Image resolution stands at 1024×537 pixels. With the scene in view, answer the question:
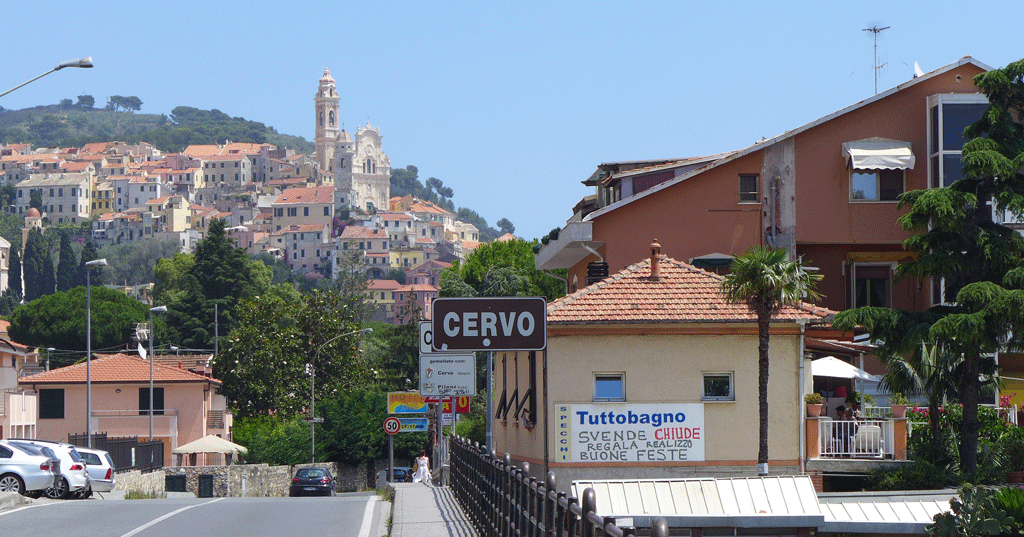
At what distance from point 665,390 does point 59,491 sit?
13.6m

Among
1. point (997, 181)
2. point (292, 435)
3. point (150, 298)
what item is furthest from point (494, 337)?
point (150, 298)

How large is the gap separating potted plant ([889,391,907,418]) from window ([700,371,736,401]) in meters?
3.74

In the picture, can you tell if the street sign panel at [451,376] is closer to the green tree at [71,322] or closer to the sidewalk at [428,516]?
the sidewalk at [428,516]

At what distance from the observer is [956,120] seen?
3569cm

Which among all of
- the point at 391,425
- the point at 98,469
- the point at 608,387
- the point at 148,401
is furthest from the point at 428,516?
the point at 148,401

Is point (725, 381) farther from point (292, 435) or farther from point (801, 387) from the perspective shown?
point (292, 435)

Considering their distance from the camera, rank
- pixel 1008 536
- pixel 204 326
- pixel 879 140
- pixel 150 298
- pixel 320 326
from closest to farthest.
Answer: pixel 1008 536 → pixel 879 140 → pixel 320 326 → pixel 204 326 → pixel 150 298

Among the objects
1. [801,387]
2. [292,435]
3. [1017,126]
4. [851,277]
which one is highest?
[1017,126]

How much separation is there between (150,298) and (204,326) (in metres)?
54.2

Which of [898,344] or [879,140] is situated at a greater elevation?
[879,140]

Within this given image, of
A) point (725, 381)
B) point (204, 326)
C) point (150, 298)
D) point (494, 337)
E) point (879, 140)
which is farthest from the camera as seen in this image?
point (150, 298)

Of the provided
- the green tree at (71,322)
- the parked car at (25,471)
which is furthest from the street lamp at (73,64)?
the green tree at (71,322)

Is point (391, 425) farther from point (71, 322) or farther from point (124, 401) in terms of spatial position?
point (71, 322)

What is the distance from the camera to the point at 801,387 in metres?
29.0
